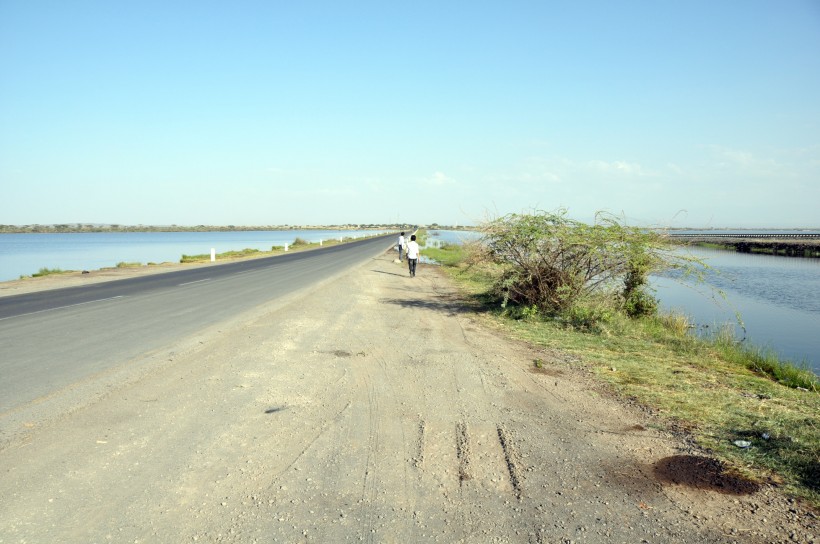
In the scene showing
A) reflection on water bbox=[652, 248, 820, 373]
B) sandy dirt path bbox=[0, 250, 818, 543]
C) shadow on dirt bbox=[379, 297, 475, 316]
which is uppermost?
sandy dirt path bbox=[0, 250, 818, 543]

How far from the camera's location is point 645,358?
8.70 metres

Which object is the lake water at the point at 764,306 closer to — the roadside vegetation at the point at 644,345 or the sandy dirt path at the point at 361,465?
the roadside vegetation at the point at 644,345

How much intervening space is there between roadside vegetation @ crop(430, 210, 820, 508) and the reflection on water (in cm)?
112

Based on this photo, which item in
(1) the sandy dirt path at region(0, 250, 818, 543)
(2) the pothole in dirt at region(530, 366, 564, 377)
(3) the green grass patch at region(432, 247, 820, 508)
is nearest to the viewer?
(1) the sandy dirt path at region(0, 250, 818, 543)

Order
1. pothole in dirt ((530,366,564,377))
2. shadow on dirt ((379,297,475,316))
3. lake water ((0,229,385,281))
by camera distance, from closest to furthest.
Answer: pothole in dirt ((530,366,564,377)), shadow on dirt ((379,297,475,316)), lake water ((0,229,385,281))

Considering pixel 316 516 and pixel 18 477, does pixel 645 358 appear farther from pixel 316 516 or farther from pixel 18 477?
pixel 18 477

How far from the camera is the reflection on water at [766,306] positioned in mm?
13242

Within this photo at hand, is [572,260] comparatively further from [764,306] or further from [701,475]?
[764,306]

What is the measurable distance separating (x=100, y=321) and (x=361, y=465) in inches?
362

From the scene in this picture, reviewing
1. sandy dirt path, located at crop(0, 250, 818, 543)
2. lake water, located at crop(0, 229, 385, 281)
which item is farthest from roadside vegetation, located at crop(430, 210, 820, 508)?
lake water, located at crop(0, 229, 385, 281)

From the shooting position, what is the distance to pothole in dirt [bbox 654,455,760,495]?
4.15 meters

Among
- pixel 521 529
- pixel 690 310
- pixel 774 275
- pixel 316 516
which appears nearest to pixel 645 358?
pixel 521 529

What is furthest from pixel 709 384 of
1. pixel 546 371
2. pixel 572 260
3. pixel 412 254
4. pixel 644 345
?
pixel 412 254

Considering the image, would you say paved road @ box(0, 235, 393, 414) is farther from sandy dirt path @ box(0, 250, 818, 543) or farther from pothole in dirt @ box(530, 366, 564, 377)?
pothole in dirt @ box(530, 366, 564, 377)
